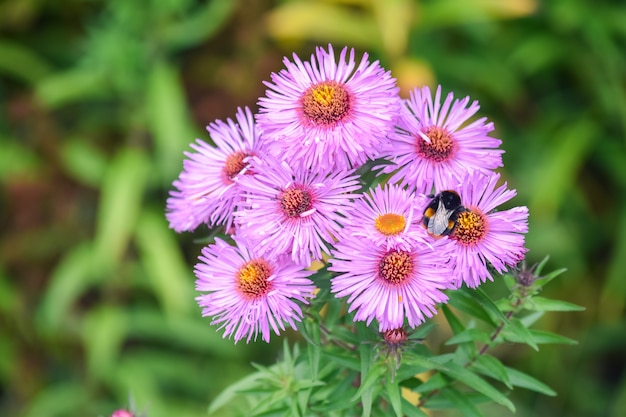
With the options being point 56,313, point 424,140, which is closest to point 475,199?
point 424,140

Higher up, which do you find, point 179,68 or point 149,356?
point 179,68

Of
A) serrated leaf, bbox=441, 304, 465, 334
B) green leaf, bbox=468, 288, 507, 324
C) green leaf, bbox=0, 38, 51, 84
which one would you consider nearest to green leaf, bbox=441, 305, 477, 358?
serrated leaf, bbox=441, 304, 465, 334

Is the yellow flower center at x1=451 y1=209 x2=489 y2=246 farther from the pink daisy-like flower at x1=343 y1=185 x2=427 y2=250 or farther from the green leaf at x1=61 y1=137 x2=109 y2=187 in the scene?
the green leaf at x1=61 y1=137 x2=109 y2=187

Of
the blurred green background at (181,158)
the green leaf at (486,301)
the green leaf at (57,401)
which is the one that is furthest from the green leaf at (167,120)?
the green leaf at (486,301)

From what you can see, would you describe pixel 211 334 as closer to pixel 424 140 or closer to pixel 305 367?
pixel 305 367

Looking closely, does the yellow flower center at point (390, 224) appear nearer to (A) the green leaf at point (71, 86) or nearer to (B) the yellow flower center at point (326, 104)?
(B) the yellow flower center at point (326, 104)

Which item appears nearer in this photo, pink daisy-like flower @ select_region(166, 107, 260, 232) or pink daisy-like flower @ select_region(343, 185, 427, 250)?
pink daisy-like flower @ select_region(343, 185, 427, 250)

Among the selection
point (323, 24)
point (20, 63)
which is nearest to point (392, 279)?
point (323, 24)
